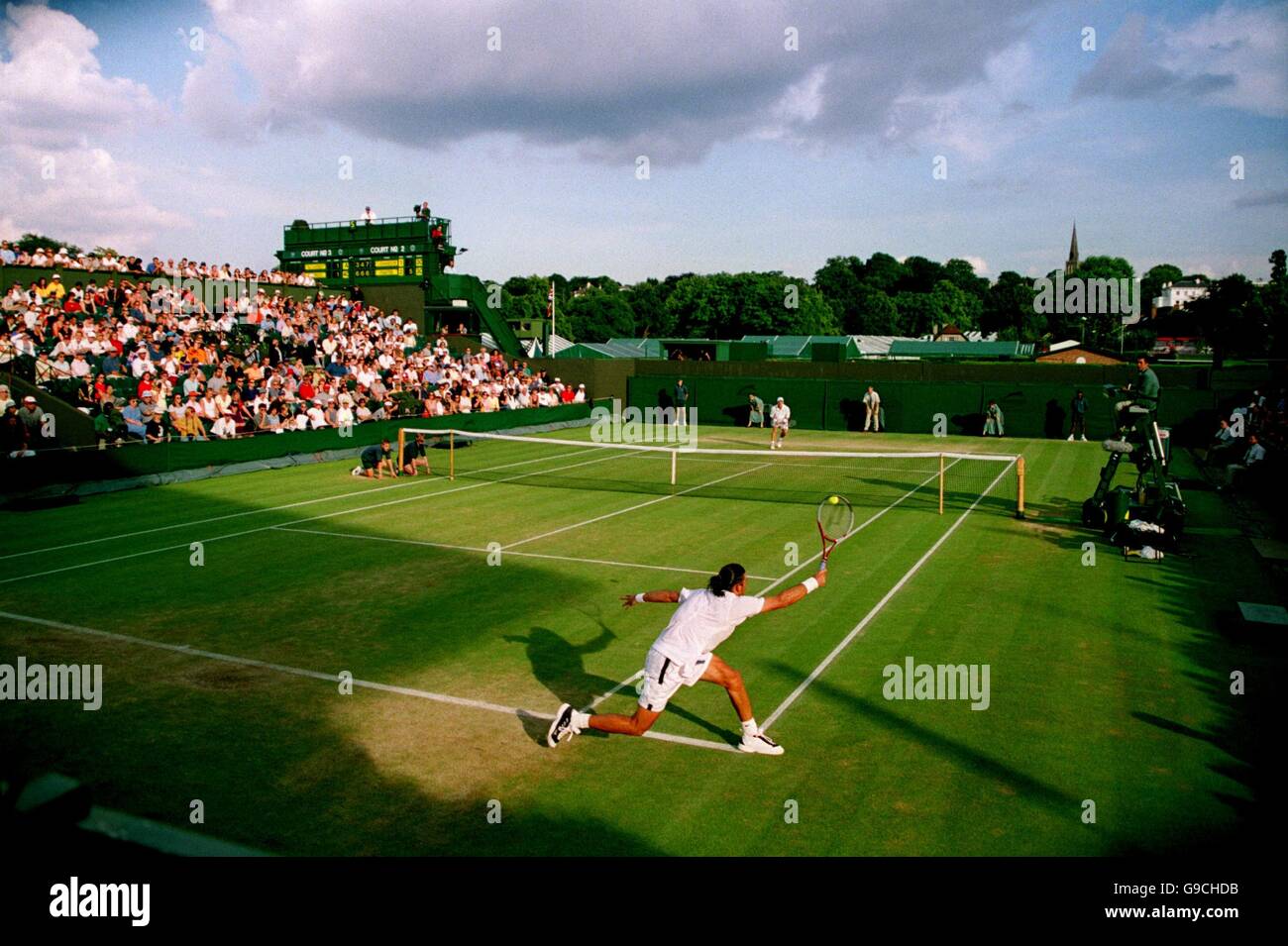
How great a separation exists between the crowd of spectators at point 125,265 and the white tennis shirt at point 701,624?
3237 centimetres

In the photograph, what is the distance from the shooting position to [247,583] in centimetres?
1522

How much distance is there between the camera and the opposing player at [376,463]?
86.8 ft

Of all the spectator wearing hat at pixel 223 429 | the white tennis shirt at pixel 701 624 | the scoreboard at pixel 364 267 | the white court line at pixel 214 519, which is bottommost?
the white court line at pixel 214 519

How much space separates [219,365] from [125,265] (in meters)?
7.56

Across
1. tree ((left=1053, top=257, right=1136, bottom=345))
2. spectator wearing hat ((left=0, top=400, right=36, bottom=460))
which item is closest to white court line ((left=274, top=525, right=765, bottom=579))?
spectator wearing hat ((left=0, top=400, right=36, bottom=460))

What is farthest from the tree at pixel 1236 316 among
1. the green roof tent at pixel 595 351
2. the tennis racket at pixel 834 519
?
the tennis racket at pixel 834 519

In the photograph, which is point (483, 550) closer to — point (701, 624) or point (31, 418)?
point (701, 624)

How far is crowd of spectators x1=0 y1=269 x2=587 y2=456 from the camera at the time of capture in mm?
27109

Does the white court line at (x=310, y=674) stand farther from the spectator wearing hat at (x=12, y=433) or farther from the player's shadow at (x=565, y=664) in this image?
the spectator wearing hat at (x=12, y=433)

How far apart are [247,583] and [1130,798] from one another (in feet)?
41.8

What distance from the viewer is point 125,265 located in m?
35.7

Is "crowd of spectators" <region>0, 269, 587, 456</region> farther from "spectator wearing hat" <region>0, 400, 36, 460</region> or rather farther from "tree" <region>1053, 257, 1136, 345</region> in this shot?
"tree" <region>1053, 257, 1136, 345</region>
